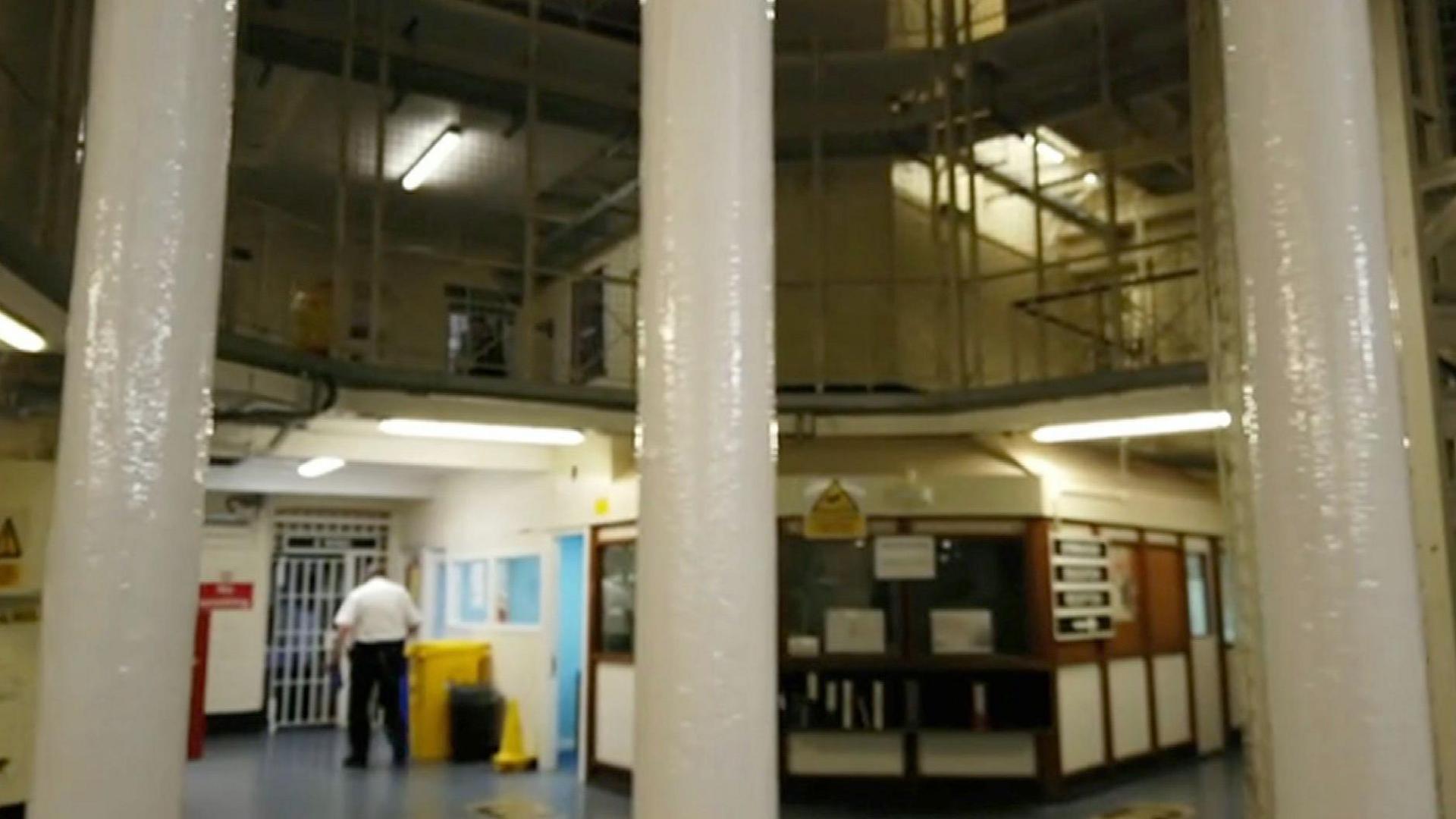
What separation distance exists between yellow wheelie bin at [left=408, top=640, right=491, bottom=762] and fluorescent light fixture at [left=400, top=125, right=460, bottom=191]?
395cm

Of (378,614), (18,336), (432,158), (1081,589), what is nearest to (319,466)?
(378,614)

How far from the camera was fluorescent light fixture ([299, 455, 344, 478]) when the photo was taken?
8.77 m

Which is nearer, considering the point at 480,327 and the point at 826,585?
the point at 826,585

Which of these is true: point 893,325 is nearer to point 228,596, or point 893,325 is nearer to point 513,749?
point 513,749

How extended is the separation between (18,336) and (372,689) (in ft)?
19.9

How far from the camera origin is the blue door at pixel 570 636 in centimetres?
920

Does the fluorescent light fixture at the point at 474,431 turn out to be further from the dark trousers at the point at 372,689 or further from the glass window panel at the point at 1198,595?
the glass window panel at the point at 1198,595

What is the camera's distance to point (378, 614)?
9539 millimetres

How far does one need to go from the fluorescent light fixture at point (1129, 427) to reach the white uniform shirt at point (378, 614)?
5.50 m

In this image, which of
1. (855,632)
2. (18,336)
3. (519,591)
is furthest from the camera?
(519,591)

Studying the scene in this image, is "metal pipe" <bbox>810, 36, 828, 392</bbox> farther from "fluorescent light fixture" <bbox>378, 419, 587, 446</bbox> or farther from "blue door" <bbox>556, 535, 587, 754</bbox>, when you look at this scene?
"blue door" <bbox>556, 535, 587, 754</bbox>

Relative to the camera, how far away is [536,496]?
9656 mm

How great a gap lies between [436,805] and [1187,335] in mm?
7205

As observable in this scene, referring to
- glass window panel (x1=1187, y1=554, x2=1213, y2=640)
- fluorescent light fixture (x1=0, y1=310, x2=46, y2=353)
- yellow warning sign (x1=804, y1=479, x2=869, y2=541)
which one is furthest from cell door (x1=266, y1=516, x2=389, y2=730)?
glass window panel (x1=1187, y1=554, x2=1213, y2=640)
